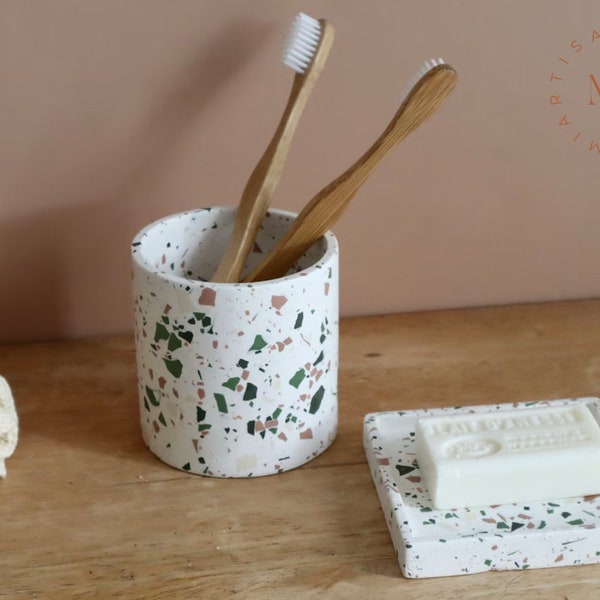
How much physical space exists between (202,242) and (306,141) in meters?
0.13

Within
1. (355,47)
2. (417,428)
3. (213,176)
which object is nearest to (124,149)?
(213,176)

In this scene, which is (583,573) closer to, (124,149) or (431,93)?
(431,93)

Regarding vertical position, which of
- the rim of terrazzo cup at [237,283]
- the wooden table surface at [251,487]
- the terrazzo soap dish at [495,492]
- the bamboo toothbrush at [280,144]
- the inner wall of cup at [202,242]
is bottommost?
the wooden table surface at [251,487]

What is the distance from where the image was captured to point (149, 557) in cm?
59

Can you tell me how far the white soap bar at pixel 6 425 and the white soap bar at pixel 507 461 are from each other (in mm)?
261

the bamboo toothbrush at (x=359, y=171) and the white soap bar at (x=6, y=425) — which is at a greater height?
the bamboo toothbrush at (x=359, y=171)

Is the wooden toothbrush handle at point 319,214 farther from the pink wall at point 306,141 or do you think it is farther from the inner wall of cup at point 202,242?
the pink wall at point 306,141

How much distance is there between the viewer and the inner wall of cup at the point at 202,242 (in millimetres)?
693

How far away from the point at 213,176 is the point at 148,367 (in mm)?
197

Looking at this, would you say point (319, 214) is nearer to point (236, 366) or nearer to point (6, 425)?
point (236, 366)

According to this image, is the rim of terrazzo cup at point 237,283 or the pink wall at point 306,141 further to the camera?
the pink wall at point 306,141

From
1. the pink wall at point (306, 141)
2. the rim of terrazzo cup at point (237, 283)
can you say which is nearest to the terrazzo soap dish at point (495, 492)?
the rim of terrazzo cup at point (237, 283)

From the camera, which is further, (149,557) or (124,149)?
(124,149)

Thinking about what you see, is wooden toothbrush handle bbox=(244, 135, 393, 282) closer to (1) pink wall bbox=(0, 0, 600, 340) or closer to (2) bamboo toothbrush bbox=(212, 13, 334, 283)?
(2) bamboo toothbrush bbox=(212, 13, 334, 283)
